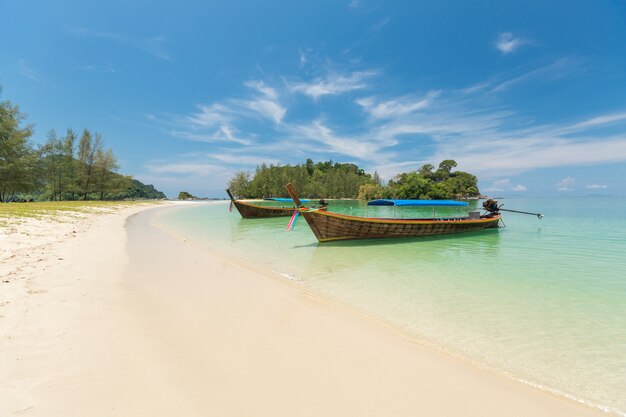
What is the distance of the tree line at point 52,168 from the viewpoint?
31.5 m

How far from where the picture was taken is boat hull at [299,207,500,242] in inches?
544

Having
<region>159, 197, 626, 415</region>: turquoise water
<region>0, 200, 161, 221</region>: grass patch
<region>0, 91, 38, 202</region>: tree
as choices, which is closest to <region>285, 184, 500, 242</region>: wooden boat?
<region>159, 197, 626, 415</region>: turquoise water

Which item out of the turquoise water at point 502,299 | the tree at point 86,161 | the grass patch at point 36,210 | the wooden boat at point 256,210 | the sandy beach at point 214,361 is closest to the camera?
the sandy beach at point 214,361

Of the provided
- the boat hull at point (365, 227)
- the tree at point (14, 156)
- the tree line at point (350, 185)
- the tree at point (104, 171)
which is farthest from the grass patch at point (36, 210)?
the tree line at point (350, 185)

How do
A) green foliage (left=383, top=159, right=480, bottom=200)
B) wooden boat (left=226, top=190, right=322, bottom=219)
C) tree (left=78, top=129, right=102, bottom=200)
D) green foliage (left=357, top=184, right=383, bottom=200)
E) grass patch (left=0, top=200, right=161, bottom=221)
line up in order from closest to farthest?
grass patch (left=0, top=200, right=161, bottom=221), wooden boat (left=226, top=190, right=322, bottom=219), tree (left=78, top=129, right=102, bottom=200), green foliage (left=383, top=159, right=480, bottom=200), green foliage (left=357, top=184, right=383, bottom=200)

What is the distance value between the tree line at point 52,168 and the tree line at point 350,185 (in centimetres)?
4562

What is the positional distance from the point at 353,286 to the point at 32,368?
5979 mm

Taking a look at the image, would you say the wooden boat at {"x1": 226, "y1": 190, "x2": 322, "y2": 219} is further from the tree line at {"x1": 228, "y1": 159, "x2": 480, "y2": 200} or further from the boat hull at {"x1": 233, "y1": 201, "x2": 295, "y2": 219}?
the tree line at {"x1": 228, "y1": 159, "x2": 480, "y2": 200}

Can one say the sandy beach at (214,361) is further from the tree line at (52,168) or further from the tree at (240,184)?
the tree at (240,184)

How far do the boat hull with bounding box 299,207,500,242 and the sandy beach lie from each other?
26.5 ft

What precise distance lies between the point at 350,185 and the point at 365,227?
3903 inches

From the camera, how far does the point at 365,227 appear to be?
14.6 meters

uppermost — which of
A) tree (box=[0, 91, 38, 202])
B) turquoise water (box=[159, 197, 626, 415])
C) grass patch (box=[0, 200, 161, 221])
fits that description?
tree (box=[0, 91, 38, 202])

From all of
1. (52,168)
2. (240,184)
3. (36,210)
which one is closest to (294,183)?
(240,184)
